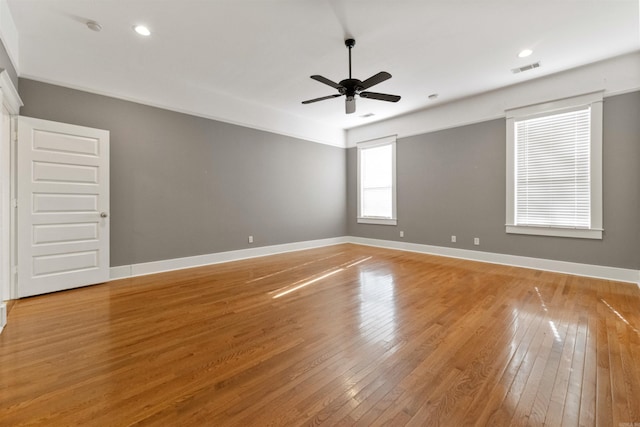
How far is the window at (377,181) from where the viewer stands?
6586mm

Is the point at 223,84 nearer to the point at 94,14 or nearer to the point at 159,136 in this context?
the point at 159,136

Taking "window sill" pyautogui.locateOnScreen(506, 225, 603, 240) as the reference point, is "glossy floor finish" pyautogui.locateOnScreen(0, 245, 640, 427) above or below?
below

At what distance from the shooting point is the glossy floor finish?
148cm

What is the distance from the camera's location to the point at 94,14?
2.82 metres

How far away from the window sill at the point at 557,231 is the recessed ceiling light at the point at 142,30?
594 centimetres

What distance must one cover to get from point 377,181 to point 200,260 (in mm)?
4406

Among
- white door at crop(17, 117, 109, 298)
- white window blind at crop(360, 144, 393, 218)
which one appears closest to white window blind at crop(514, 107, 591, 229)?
white window blind at crop(360, 144, 393, 218)

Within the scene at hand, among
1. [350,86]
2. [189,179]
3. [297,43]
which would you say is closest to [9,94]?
[189,179]

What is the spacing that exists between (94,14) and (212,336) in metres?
3.38

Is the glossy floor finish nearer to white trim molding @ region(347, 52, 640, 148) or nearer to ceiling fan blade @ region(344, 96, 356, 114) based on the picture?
ceiling fan blade @ region(344, 96, 356, 114)

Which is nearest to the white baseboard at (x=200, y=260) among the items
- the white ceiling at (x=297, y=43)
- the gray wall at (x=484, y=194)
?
the gray wall at (x=484, y=194)

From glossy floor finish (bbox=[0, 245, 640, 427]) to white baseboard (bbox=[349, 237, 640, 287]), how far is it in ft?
1.11

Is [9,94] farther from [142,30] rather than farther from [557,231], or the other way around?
[557,231]

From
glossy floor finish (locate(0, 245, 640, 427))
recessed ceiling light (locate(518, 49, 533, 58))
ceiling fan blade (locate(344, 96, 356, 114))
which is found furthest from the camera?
recessed ceiling light (locate(518, 49, 533, 58))
